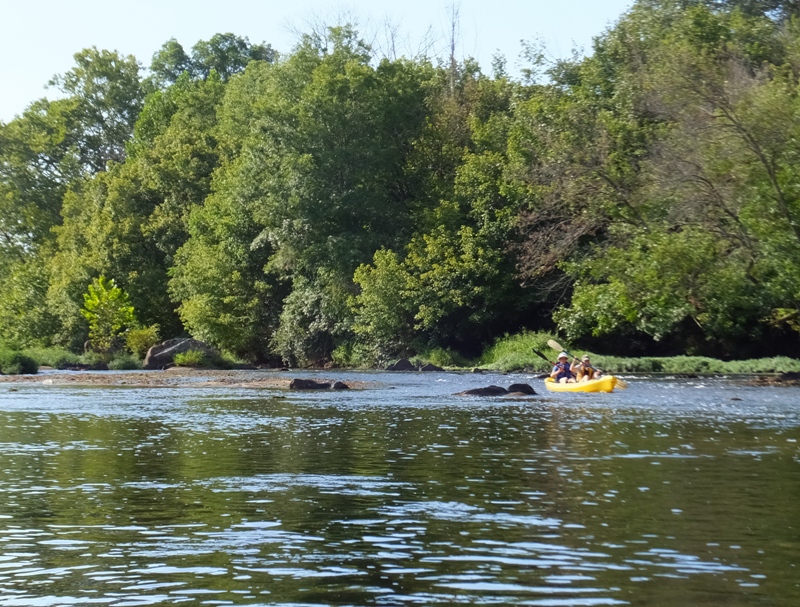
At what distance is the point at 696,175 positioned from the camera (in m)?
39.7

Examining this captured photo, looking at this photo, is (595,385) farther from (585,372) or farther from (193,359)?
(193,359)

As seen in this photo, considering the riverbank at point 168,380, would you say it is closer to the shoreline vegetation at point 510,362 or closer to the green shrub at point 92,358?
the shoreline vegetation at point 510,362

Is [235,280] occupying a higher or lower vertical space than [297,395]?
higher

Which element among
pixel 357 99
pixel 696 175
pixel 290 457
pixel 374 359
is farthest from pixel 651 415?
pixel 357 99

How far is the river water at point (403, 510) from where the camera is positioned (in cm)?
894

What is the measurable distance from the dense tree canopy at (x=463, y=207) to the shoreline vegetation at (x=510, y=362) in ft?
4.64

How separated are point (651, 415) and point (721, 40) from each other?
26552 mm

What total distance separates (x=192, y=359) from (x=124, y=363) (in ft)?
Answer: 12.7

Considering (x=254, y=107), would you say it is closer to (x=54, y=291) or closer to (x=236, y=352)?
(x=236, y=352)

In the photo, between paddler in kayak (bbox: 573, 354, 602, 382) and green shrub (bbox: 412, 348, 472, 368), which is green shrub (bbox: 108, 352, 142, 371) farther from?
paddler in kayak (bbox: 573, 354, 602, 382)

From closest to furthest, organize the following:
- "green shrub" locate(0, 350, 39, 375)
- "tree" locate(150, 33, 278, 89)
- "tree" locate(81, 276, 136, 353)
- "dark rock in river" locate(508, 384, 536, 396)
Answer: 1. "dark rock in river" locate(508, 384, 536, 396)
2. "green shrub" locate(0, 350, 39, 375)
3. "tree" locate(81, 276, 136, 353)
4. "tree" locate(150, 33, 278, 89)

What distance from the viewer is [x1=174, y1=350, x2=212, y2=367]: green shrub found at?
5412 cm

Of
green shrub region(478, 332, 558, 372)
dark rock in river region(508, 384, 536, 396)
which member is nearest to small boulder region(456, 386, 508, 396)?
dark rock in river region(508, 384, 536, 396)

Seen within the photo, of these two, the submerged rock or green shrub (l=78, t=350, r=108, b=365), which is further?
green shrub (l=78, t=350, r=108, b=365)
